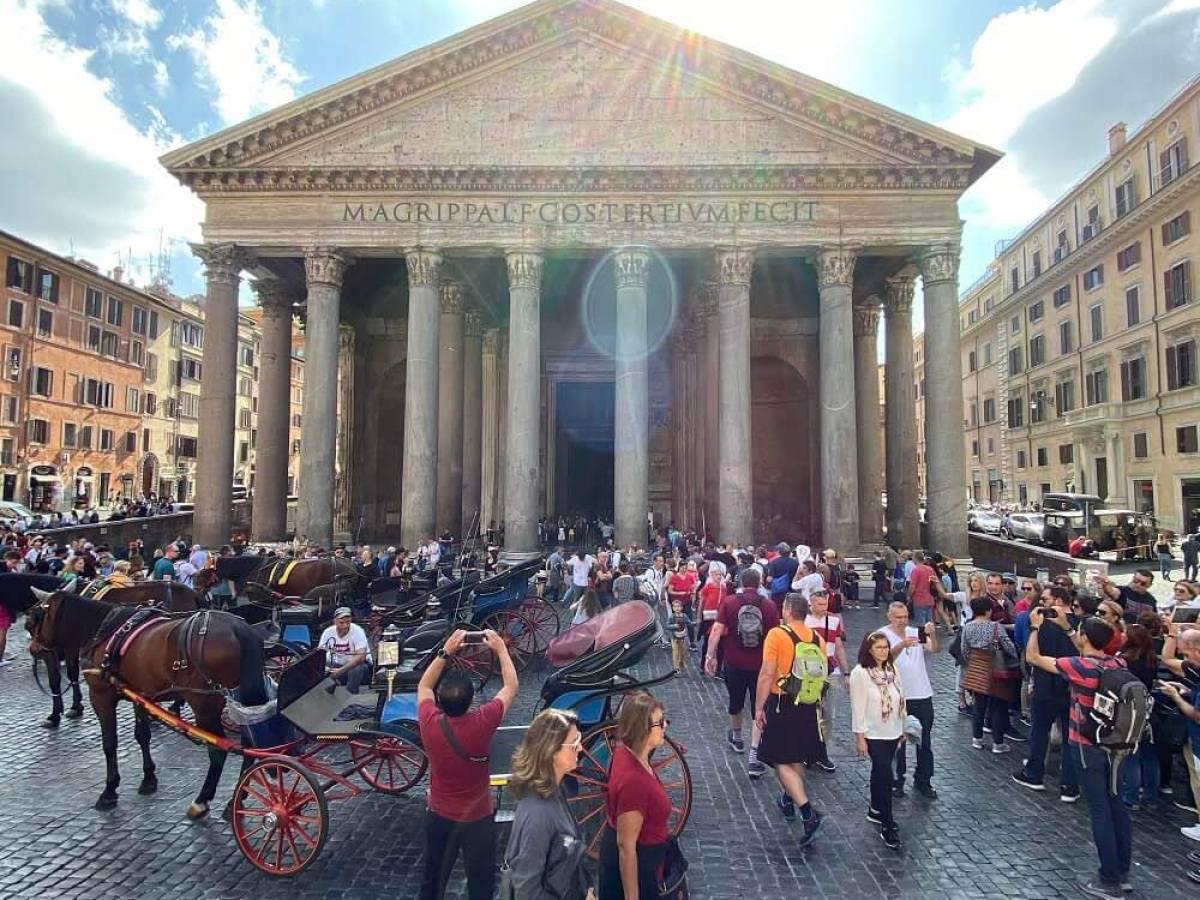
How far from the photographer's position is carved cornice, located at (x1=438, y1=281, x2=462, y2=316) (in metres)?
20.3

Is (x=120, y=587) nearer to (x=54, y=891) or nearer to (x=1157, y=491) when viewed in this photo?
(x=54, y=891)

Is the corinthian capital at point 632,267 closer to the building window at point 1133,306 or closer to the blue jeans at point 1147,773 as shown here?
the blue jeans at point 1147,773

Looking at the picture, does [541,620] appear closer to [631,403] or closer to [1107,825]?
[1107,825]

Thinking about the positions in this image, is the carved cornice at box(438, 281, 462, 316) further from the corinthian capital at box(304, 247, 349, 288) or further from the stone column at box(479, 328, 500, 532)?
the stone column at box(479, 328, 500, 532)

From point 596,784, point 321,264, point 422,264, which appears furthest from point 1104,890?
point 321,264

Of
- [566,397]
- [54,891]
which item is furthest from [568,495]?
[54,891]

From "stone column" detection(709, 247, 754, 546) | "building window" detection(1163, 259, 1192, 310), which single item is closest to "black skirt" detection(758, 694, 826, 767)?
"stone column" detection(709, 247, 754, 546)

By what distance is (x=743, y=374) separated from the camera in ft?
56.9

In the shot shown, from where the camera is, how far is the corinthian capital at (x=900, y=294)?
20812 mm

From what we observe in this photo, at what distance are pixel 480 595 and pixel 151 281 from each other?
53.1m

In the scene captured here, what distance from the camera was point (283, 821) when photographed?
168 inches

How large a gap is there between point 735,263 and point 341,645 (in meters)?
14.1

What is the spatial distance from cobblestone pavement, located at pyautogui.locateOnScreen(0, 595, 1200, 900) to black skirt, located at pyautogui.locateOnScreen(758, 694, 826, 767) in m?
0.60

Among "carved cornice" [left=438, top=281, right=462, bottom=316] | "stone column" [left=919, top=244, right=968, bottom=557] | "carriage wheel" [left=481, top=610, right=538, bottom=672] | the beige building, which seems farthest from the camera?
the beige building
